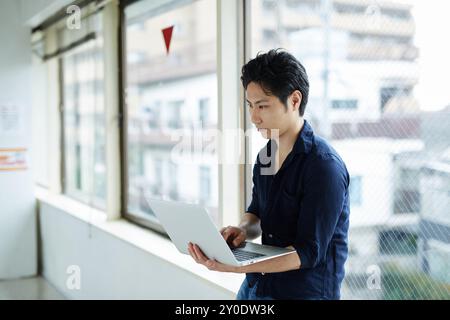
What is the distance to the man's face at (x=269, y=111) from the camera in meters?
1.42

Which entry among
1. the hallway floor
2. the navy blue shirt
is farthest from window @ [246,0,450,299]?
the hallway floor

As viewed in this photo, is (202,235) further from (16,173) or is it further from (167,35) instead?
(16,173)

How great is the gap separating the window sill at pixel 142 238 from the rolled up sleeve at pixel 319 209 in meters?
0.78

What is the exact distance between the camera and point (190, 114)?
331cm

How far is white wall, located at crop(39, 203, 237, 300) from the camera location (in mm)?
2441

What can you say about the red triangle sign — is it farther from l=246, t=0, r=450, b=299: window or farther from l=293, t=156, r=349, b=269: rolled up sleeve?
l=293, t=156, r=349, b=269: rolled up sleeve

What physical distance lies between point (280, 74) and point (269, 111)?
11 cm

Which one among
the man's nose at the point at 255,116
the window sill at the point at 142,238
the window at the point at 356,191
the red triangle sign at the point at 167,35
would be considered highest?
the red triangle sign at the point at 167,35

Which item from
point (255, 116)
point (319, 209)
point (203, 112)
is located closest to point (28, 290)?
point (203, 112)

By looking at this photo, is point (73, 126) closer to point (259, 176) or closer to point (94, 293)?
point (94, 293)

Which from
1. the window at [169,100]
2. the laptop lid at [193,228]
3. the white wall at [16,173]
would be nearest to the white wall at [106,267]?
the white wall at [16,173]

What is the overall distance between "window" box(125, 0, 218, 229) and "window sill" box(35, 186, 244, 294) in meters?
0.13

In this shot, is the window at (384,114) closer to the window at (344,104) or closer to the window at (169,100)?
the window at (344,104)

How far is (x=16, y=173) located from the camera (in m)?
4.32
